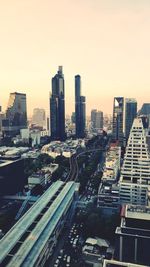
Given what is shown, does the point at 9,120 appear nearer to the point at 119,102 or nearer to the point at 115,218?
the point at 119,102

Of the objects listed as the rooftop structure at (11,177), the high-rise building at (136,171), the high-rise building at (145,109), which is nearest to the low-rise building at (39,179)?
the rooftop structure at (11,177)

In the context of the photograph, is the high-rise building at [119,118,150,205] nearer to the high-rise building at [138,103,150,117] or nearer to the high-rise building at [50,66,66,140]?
the high-rise building at [50,66,66,140]

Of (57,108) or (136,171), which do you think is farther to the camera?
(57,108)

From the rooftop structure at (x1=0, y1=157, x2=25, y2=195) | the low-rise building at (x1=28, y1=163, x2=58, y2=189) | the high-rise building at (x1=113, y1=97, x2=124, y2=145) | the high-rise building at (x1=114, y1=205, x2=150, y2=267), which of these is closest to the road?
the low-rise building at (x1=28, y1=163, x2=58, y2=189)

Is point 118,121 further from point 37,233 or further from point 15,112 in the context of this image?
point 37,233

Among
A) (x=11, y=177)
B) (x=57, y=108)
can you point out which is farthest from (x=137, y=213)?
(x=57, y=108)

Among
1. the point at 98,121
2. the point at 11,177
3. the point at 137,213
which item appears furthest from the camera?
the point at 98,121

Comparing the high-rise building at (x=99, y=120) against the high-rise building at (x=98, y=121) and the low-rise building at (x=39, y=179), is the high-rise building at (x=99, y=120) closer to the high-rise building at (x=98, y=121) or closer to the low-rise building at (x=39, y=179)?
the high-rise building at (x=98, y=121)
